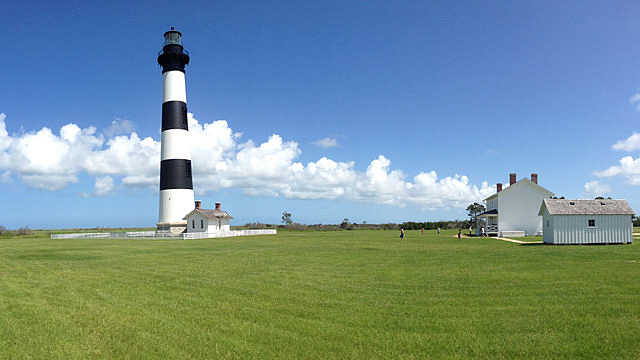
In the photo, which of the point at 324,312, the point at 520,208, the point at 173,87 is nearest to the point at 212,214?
the point at 173,87

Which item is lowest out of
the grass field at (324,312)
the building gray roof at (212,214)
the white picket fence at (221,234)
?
the white picket fence at (221,234)

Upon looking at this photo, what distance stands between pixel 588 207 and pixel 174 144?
39.5m

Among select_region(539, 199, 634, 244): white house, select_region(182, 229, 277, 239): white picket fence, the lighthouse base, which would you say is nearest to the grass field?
select_region(539, 199, 634, 244): white house

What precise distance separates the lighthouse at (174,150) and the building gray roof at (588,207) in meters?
35.7

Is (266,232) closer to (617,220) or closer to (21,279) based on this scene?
(617,220)

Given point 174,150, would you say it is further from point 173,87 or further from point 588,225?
point 588,225

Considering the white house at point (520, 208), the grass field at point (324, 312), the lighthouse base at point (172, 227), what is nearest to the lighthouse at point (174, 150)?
the lighthouse base at point (172, 227)

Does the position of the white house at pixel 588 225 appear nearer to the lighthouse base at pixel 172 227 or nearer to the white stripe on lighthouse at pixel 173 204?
the white stripe on lighthouse at pixel 173 204

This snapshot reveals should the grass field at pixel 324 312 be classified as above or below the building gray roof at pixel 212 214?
below

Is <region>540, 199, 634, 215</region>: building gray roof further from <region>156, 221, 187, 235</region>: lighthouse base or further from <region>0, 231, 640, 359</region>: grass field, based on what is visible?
<region>156, 221, 187, 235</region>: lighthouse base

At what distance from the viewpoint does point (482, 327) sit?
8.84m

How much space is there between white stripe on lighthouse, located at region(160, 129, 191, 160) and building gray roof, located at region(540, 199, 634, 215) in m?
35.7

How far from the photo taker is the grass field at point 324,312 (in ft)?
25.2

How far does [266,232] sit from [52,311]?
4742cm
